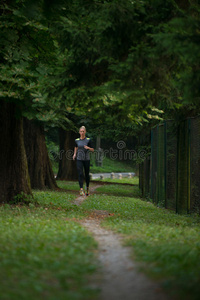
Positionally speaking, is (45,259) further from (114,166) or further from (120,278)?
(114,166)

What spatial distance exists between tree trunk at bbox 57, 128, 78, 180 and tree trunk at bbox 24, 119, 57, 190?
387 inches

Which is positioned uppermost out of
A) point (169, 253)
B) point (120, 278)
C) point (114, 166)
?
point (114, 166)

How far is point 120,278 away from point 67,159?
25.3m

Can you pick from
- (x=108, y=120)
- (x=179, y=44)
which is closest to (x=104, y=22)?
(x=179, y=44)

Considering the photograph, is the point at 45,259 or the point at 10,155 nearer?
the point at 45,259

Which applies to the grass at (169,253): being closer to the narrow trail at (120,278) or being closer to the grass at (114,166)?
the narrow trail at (120,278)

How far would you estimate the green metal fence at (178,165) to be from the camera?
12422 mm

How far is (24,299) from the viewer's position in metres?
4.45

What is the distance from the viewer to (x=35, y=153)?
20.2 meters

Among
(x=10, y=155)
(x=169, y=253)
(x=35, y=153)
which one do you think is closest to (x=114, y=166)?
(x=35, y=153)

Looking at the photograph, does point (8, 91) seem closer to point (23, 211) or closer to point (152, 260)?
point (23, 211)

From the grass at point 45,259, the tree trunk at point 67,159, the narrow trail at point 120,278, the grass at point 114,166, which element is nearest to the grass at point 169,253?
the narrow trail at point 120,278

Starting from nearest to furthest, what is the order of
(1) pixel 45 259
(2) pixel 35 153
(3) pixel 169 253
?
(1) pixel 45 259
(3) pixel 169 253
(2) pixel 35 153

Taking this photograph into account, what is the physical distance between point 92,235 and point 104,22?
11.9ft
